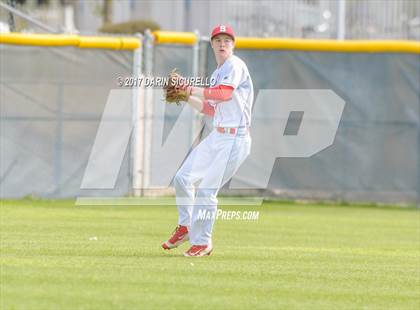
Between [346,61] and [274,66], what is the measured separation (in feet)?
4.00

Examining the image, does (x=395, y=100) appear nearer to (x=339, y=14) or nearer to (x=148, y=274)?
(x=339, y=14)

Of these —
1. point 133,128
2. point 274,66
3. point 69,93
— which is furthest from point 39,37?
point 274,66

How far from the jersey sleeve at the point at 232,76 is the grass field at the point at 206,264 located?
1632mm

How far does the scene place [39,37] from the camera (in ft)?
57.5

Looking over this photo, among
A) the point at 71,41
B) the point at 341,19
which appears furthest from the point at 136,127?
the point at 341,19

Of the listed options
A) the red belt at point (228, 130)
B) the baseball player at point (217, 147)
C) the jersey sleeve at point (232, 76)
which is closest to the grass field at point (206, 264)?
the baseball player at point (217, 147)

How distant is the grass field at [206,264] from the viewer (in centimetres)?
807

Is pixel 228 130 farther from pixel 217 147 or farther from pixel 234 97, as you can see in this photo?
pixel 234 97

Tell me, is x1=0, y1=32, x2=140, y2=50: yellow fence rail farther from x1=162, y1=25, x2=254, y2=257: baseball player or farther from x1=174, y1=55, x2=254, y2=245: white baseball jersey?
x1=174, y1=55, x2=254, y2=245: white baseball jersey

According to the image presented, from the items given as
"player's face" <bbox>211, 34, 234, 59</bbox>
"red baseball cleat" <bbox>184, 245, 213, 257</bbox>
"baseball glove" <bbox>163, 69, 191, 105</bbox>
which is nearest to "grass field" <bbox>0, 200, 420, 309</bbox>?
"red baseball cleat" <bbox>184, 245, 213, 257</bbox>

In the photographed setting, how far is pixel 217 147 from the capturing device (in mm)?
10438

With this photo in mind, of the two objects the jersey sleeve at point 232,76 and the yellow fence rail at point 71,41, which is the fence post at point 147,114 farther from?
the jersey sleeve at point 232,76

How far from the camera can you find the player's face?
33.9ft

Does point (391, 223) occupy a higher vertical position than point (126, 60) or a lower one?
lower
